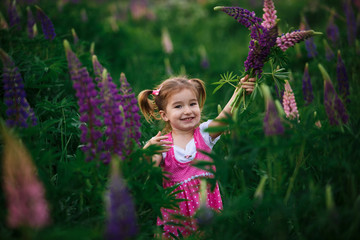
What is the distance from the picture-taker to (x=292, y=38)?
2104 mm

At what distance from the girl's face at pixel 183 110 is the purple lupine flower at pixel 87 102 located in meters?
0.79

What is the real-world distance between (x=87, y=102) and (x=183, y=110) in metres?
0.89

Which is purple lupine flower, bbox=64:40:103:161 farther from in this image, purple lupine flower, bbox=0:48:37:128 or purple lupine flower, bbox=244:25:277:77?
purple lupine flower, bbox=244:25:277:77

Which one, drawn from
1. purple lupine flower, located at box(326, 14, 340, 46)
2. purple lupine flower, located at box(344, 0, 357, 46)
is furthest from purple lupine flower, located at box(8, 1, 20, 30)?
purple lupine flower, located at box(344, 0, 357, 46)

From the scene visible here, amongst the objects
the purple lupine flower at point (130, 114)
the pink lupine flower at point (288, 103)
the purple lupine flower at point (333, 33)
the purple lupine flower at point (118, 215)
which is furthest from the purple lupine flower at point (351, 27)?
the purple lupine flower at point (118, 215)

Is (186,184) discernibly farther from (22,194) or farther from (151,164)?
(22,194)

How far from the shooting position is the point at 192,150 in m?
2.49

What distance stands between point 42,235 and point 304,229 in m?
1.36

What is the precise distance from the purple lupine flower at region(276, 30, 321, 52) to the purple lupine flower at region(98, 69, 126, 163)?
1164 mm

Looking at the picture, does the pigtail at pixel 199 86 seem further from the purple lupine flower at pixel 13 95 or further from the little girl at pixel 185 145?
the purple lupine flower at pixel 13 95

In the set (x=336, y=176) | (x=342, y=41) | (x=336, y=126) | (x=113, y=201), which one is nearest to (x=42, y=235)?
(x=113, y=201)

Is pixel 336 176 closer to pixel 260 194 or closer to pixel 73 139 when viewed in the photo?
pixel 260 194

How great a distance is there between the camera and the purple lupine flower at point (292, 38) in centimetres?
208

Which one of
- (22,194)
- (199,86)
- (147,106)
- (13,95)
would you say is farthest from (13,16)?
(22,194)
